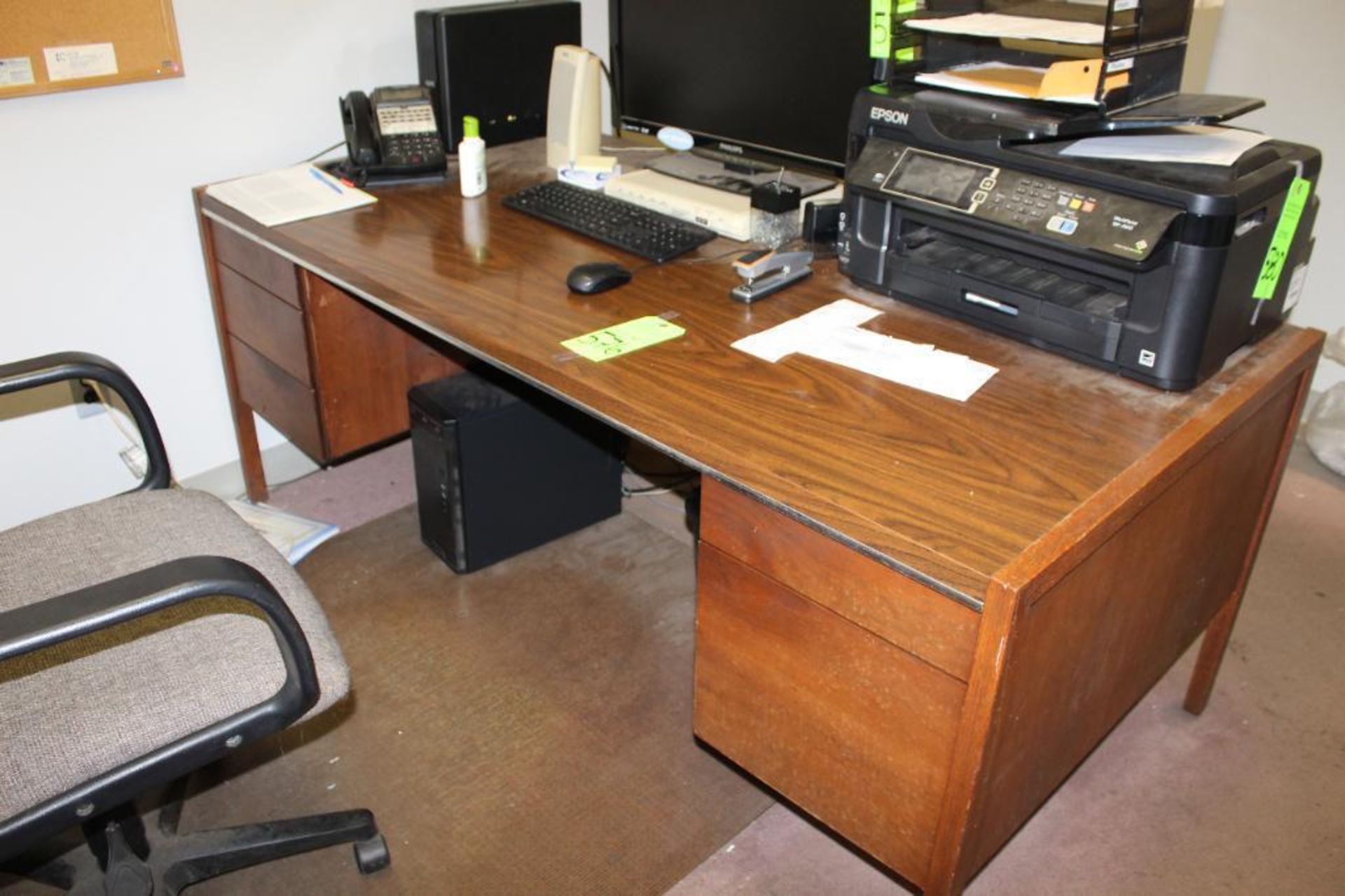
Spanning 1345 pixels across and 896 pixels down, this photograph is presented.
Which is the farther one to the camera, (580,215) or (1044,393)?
(580,215)

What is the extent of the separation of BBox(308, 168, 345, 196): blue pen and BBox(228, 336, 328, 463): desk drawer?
370mm

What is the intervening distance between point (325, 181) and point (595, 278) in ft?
2.73

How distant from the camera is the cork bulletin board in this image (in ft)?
6.31

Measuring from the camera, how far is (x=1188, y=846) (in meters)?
1.73

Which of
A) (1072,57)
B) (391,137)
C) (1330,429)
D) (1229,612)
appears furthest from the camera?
Answer: (1330,429)

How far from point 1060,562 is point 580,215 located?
3.80 feet

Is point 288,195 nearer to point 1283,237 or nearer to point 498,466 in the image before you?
point 498,466

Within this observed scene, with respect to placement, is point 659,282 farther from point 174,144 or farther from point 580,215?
point 174,144

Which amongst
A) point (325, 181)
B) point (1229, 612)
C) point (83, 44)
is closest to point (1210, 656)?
point (1229, 612)

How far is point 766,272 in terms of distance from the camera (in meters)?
1.69

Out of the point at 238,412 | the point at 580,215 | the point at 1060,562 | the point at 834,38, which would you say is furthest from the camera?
the point at 238,412

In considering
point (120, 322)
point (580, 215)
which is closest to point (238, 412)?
point (120, 322)

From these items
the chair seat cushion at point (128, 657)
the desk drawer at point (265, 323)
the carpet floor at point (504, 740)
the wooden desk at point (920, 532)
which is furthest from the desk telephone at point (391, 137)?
the chair seat cushion at point (128, 657)

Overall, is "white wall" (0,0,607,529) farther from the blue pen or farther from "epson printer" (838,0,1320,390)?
"epson printer" (838,0,1320,390)
